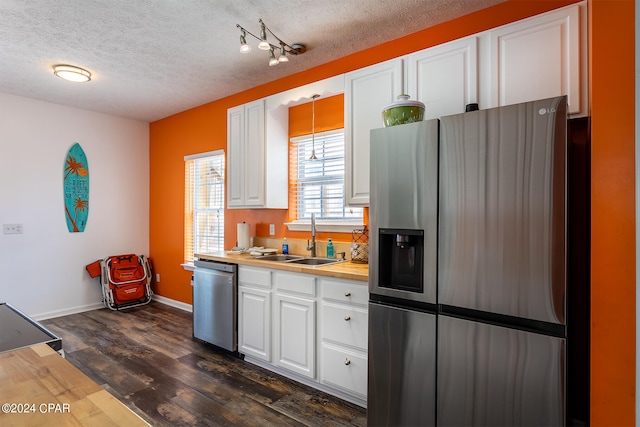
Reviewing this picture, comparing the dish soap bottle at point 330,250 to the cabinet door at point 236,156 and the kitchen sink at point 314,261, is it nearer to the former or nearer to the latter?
the kitchen sink at point 314,261

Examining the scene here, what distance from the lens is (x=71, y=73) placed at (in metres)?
3.33

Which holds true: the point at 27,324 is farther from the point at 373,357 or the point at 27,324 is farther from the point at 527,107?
the point at 527,107

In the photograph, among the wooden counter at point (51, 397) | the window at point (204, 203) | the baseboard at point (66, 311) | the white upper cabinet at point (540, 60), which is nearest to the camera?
the wooden counter at point (51, 397)

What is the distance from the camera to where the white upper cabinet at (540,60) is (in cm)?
181

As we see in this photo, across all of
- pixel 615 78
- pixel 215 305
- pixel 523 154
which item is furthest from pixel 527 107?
pixel 215 305

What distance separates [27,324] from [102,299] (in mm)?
3898

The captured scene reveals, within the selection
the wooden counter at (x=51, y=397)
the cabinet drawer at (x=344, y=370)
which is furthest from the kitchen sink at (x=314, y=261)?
the wooden counter at (x=51, y=397)

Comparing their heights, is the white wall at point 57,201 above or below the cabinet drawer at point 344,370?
above

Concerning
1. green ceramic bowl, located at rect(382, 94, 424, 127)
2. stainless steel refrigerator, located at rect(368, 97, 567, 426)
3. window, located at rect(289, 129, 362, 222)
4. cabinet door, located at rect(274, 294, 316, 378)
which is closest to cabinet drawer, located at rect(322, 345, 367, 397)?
cabinet door, located at rect(274, 294, 316, 378)

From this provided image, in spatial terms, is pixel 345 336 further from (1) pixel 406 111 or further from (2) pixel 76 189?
(2) pixel 76 189

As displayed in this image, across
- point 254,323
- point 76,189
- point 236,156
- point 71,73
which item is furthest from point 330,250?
point 76,189

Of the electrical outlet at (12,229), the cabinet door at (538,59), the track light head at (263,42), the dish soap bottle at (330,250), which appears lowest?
the dish soap bottle at (330,250)

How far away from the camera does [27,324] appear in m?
1.39

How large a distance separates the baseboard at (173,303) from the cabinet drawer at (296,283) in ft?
7.64
